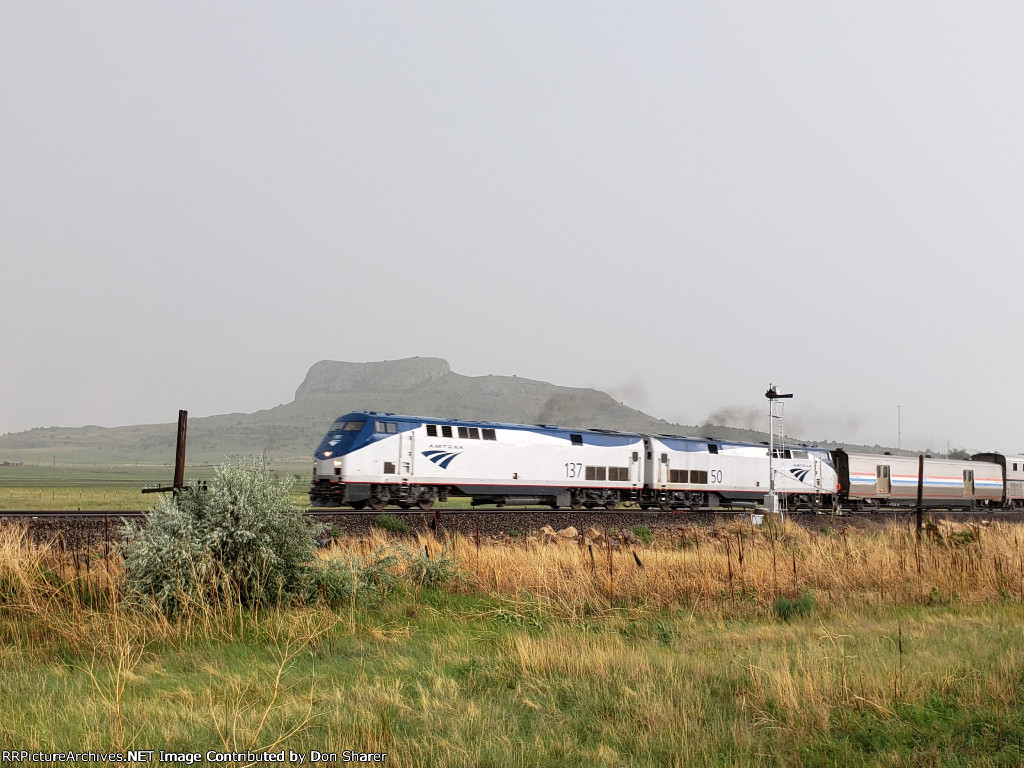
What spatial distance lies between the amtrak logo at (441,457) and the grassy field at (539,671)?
17735mm

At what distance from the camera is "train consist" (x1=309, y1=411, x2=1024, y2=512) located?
32.2 metres

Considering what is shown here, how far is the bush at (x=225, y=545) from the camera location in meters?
11.5

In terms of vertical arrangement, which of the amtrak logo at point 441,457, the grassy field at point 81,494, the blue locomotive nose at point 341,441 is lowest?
the grassy field at point 81,494

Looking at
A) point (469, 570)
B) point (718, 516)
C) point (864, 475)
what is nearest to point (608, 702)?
point (469, 570)

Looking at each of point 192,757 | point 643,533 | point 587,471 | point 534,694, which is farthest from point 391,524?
point 192,757

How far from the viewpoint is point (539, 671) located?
362 inches

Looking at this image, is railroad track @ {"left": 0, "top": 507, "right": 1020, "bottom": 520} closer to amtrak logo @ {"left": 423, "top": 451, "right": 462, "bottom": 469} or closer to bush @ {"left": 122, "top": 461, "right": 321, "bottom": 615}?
amtrak logo @ {"left": 423, "top": 451, "right": 462, "bottom": 469}

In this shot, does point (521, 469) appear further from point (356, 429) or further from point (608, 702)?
point (608, 702)

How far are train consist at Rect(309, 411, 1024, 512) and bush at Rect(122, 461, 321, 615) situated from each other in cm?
1870

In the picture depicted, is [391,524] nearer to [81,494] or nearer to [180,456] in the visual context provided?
[180,456]

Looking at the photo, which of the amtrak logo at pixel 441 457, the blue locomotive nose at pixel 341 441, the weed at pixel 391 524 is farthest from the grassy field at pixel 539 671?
the amtrak logo at pixel 441 457

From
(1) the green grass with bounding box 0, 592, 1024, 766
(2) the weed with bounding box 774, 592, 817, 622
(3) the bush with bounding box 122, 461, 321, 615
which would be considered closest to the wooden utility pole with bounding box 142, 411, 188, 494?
(3) the bush with bounding box 122, 461, 321, 615

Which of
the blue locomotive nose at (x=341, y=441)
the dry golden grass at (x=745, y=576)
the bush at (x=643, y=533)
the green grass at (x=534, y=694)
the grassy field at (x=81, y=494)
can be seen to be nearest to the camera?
the green grass at (x=534, y=694)

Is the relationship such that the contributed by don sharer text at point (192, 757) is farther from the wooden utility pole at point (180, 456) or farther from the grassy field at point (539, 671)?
the wooden utility pole at point (180, 456)
